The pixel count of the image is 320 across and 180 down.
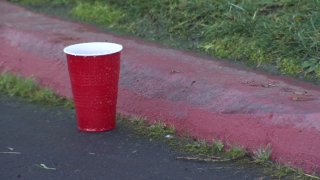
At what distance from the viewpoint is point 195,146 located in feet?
18.0

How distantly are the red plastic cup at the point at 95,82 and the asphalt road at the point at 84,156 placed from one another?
0.11m

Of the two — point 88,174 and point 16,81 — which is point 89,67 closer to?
point 88,174

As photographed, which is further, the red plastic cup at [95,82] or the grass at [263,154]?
the red plastic cup at [95,82]

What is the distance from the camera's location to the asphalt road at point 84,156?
502cm

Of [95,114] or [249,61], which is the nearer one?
[95,114]

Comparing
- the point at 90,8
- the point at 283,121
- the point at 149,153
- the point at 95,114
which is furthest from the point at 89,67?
the point at 90,8

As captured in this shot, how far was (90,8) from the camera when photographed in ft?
27.3

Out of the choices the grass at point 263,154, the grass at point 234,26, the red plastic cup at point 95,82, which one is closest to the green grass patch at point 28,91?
the red plastic cup at point 95,82

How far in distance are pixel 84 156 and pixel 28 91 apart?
68.8 inches

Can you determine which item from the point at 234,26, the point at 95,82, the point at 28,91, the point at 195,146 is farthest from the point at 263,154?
the point at 28,91

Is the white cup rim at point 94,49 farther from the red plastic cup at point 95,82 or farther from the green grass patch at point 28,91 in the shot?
the green grass patch at point 28,91

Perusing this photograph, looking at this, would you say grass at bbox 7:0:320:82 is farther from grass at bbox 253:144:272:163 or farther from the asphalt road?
the asphalt road

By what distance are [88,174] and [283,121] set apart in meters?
1.24

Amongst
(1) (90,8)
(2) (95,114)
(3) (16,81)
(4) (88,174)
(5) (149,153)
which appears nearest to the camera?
(4) (88,174)
